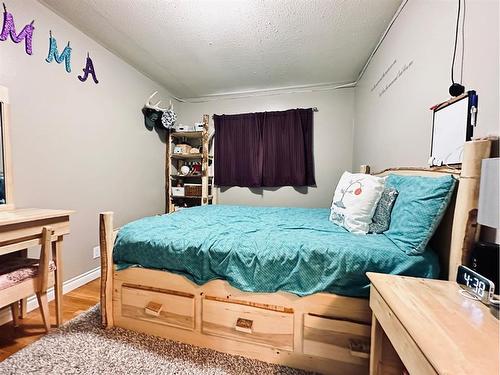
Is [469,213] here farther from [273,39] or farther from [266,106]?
[266,106]

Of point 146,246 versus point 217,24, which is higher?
point 217,24

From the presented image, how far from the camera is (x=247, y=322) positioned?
4.20 ft

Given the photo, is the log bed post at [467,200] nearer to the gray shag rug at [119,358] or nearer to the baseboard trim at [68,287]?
the gray shag rug at [119,358]

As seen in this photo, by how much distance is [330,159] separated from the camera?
11.2 feet

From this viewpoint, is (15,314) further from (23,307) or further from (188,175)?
(188,175)

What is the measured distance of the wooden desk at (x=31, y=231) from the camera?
1.33m

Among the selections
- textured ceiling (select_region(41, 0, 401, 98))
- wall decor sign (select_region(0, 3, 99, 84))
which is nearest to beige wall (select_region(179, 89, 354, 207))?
textured ceiling (select_region(41, 0, 401, 98))

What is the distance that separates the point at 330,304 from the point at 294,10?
2.14 m

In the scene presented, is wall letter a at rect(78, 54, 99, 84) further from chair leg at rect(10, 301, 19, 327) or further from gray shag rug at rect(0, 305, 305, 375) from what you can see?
gray shag rug at rect(0, 305, 305, 375)

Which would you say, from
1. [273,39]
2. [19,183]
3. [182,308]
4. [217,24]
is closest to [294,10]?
[273,39]

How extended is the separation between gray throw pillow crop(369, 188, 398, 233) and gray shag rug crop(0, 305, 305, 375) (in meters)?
0.92

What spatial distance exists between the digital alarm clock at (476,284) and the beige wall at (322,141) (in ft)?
8.47

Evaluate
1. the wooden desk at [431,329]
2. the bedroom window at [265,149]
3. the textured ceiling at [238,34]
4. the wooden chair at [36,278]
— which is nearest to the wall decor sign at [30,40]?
the textured ceiling at [238,34]

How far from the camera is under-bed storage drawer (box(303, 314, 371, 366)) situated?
1138mm
